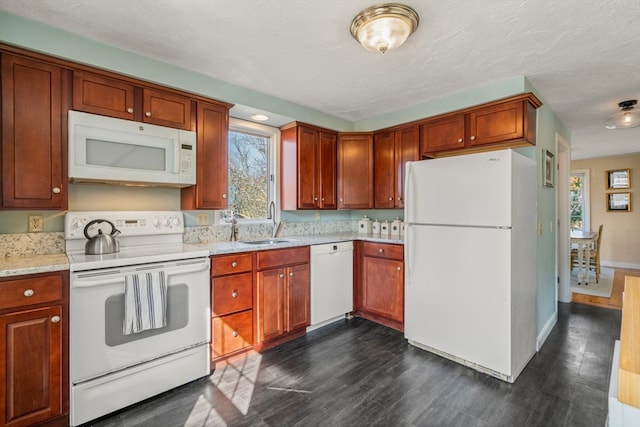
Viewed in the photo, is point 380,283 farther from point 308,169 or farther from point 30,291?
point 30,291

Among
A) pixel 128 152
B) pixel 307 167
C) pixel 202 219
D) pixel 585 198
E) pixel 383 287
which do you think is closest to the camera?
pixel 128 152

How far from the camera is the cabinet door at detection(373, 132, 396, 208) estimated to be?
11.7ft

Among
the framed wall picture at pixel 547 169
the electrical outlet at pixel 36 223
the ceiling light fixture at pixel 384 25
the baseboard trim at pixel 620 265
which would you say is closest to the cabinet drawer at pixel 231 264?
the electrical outlet at pixel 36 223

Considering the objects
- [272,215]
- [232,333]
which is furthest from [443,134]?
[232,333]

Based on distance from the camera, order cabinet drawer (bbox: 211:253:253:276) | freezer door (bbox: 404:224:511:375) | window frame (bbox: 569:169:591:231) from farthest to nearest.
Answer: window frame (bbox: 569:169:591:231) → cabinet drawer (bbox: 211:253:253:276) → freezer door (bbox: 404:224:511:375)

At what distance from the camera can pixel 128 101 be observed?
218cm

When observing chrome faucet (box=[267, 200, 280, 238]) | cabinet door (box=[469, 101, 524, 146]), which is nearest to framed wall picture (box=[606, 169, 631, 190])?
cabinet door (box=[469, 101, 524, 146])

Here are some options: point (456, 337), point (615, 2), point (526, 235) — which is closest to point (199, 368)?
point (456, 337)

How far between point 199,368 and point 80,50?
2.34m

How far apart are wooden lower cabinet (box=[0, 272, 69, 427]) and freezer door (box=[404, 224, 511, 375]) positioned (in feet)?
8.27

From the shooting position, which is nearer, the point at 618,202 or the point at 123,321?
the point at 123,321

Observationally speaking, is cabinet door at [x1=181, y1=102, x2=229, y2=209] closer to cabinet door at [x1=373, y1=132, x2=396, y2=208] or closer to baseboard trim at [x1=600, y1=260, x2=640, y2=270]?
cabinet door at [x1=373, y1=132, x2=396, y2=208]

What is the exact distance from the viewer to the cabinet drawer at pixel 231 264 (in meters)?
2.33

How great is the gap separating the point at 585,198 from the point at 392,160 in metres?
6.05
